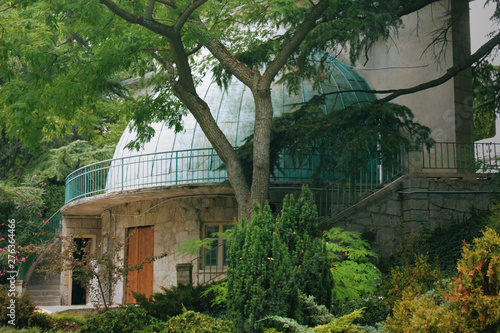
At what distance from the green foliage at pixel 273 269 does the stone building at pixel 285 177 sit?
406 centimetres

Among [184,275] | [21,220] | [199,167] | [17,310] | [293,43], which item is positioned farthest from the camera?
[21,220]

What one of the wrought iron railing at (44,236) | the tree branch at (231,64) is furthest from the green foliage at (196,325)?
the wrought iron railing at (44,236)

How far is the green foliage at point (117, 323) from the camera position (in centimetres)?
803

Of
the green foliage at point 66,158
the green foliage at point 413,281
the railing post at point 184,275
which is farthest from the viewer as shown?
the green foliage at point 66,158

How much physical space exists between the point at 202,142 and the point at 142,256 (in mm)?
3992

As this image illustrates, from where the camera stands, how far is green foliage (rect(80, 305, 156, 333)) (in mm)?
8031

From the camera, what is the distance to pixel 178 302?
982 cm

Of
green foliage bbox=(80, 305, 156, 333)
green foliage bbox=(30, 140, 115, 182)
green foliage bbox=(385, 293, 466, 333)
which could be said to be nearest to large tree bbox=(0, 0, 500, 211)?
green foliage bbox=(80, 305, 156, 333)

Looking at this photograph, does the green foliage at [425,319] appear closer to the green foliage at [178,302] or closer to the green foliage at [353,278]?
the green foliage at [353,278]

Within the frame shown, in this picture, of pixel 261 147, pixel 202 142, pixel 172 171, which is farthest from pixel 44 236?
pixel 261 147

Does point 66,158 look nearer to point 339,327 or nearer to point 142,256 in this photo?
point 142,256

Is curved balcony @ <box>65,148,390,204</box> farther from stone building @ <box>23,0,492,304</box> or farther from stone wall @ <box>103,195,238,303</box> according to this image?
stone wall @ <box>103,195,238,303</box>

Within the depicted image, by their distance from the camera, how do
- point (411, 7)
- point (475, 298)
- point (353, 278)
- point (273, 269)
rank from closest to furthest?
1. point (475, 298)
2. point (273, 269)
3. point (353, 278)
4. point (411, 7)

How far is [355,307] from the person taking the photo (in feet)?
26.7
